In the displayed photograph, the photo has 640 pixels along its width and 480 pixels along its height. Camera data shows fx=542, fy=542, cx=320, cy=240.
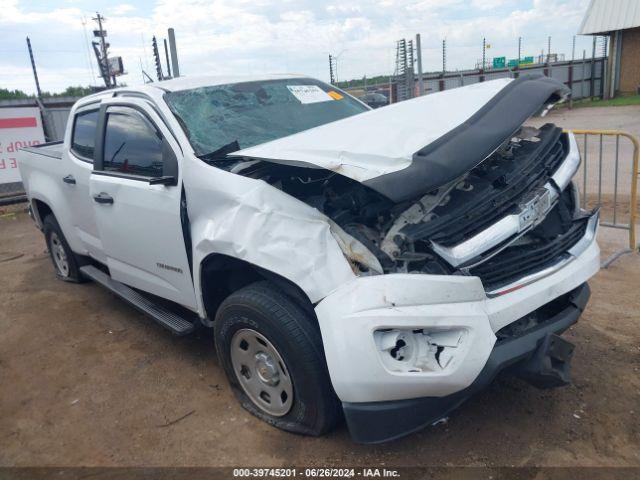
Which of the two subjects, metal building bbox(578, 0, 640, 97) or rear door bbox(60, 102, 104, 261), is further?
metal building bbox(578, 0, 640, 97)

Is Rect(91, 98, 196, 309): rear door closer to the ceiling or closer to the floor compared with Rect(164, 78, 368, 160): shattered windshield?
closer to the floor

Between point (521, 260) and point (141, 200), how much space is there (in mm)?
2376

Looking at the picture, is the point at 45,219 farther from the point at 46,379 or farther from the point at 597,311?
the point at 597,311

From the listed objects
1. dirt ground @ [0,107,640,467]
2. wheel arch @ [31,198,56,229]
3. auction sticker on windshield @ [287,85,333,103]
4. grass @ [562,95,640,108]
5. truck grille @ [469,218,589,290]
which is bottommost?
grass @ [562,95,640,108]

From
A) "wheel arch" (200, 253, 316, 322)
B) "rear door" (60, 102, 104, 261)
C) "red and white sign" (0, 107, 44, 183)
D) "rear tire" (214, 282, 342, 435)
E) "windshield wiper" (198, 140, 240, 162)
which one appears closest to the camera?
"rear tire" (214, 282, 342, 435)

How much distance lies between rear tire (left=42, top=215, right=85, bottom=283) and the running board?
71cm

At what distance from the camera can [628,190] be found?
7871 mm

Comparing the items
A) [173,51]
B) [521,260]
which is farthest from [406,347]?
[173,51]

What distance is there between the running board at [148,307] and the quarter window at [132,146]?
0.96 meters

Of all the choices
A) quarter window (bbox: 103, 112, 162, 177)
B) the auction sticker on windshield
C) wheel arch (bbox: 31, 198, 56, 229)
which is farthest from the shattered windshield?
wheel arch (bbox: 31, 198, 56, 229)

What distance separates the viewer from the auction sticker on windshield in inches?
167

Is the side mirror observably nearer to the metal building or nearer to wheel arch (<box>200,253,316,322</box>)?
wheel arch (<box>200,253,316,322</box>)

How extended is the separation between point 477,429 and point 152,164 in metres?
2.58

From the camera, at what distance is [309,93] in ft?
14.3
